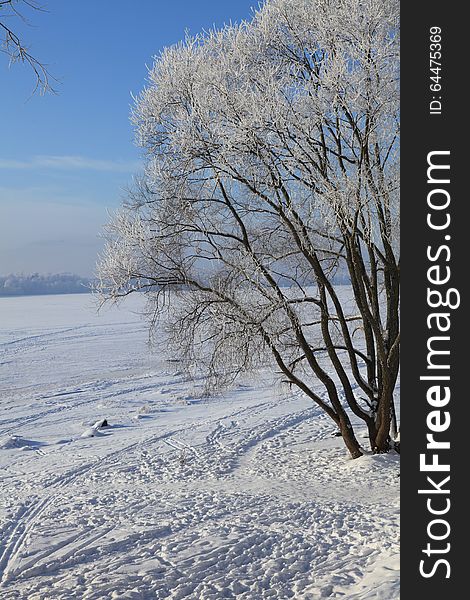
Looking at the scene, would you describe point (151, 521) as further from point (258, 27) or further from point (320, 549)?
point (258, 27)

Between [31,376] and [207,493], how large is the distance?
18.5 meters

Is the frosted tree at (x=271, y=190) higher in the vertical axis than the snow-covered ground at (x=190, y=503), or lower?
higher

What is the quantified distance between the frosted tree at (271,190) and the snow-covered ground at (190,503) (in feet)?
6.33

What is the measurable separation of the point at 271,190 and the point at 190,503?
17.1ft

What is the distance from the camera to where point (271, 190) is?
1038 cm

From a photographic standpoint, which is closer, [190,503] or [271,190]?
[190,503]

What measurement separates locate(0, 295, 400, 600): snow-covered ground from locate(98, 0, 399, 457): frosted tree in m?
1.93

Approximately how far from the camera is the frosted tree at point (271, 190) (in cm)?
942

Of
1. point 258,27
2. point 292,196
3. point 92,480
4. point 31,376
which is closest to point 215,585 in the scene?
point 92,480

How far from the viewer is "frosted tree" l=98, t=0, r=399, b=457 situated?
30.9 feet

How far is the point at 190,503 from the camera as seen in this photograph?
9758 millimetres

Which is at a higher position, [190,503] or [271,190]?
[271,190]

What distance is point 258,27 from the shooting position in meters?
11.3

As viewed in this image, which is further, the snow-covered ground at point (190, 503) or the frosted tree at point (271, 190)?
the frosted tree at point (271, 190)
